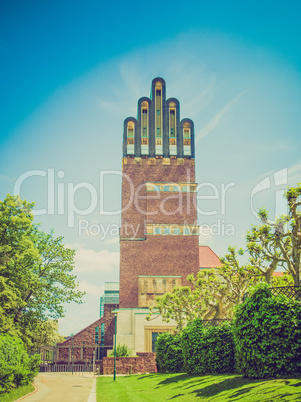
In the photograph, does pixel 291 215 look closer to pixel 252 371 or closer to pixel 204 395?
pixel 252 371

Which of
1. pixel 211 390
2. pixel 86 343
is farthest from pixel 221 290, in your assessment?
pixel 86 343

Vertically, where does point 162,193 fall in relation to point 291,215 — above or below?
above

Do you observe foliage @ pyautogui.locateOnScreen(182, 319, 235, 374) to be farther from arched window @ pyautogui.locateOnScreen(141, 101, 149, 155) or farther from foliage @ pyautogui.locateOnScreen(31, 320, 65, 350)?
arched window @ pyautogui.locateOnScreen(141, 101, 149, 155)

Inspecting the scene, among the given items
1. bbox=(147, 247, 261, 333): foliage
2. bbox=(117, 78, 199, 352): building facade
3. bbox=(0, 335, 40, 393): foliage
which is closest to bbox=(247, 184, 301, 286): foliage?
bbox=(147, 247, 261, 333): foliage

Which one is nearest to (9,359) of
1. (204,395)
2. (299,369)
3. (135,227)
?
(204,395)

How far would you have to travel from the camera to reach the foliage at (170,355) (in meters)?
26.8

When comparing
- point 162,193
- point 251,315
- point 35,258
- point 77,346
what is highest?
point 162,193

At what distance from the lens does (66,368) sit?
45.7m

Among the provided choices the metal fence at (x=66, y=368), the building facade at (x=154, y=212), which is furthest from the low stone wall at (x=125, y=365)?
the metal fence at (x=66, y=368)

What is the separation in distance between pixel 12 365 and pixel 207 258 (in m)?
37.9

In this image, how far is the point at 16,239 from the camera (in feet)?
103

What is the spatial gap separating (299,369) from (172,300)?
20.1 m

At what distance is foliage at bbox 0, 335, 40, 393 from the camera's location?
20.2 metres

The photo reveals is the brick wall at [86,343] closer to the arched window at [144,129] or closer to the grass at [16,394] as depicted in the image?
the arched window at [144,129]
